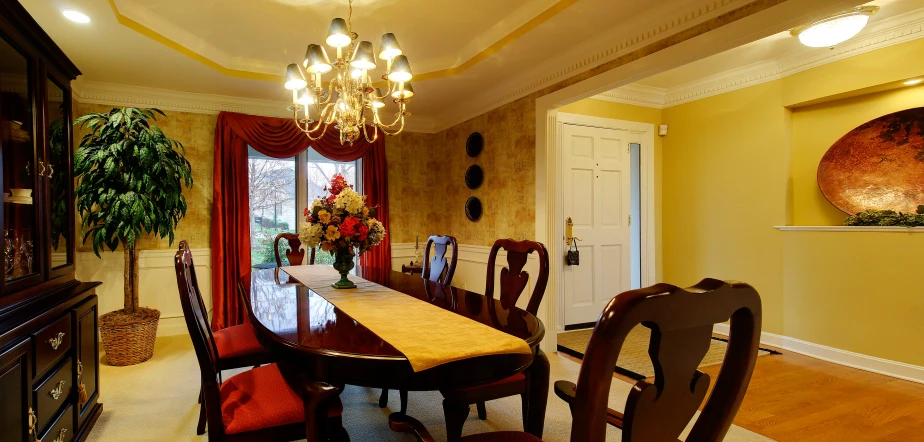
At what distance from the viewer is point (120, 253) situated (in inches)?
163

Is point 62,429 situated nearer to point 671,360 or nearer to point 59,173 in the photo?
point 59,173

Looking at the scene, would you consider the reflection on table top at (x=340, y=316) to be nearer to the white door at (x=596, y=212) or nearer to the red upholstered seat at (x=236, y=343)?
the red upholstered seat at (x=236, y=343)

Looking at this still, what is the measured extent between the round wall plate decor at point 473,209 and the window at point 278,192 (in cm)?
152

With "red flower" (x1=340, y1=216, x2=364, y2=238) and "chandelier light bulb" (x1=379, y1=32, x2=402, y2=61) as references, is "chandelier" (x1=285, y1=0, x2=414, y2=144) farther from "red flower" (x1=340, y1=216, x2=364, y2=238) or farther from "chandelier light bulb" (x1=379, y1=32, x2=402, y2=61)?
"red flower" (x1=340, y1=216, x2=364, y2=238)

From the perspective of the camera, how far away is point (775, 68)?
390 centimetres

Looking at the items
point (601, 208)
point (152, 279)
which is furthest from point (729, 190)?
point (152, 279)

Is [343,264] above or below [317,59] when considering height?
below

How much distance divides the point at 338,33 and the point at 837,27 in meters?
3.08

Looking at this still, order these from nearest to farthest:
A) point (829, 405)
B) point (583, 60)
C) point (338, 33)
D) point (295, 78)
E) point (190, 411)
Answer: point (338, 33) < point (295, 78) < point (190, 411) < point (829, 405) < point (583, 60)

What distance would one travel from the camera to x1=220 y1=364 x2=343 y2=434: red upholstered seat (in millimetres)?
1499

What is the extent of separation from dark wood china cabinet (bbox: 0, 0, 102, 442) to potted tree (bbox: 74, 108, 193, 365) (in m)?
1.10

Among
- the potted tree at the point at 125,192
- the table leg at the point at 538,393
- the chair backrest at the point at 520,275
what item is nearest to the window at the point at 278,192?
the potted tree at the point at 125,192

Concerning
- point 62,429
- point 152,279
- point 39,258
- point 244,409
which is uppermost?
point 39,258

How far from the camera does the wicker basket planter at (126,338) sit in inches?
132
